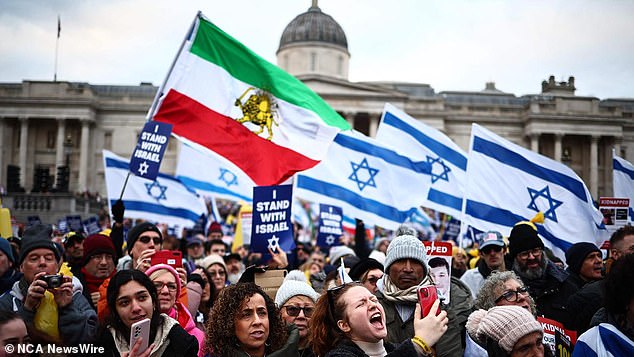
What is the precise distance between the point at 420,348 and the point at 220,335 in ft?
4.24

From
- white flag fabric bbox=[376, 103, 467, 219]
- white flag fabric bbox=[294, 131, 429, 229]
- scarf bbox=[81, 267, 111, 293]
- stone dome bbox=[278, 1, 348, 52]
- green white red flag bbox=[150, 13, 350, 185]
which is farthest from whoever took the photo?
stone dome bbox=[278, 1, 348, 52]

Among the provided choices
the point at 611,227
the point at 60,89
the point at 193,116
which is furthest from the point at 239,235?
the point at 60,89

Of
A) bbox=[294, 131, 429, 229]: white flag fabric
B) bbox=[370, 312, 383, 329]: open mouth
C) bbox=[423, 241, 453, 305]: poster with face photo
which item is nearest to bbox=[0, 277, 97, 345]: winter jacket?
bbox=[370, 312, 383, 329]: open mouth

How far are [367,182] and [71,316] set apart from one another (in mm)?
7457

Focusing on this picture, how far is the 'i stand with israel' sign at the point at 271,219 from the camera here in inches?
273

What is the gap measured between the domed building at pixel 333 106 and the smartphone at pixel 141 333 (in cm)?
5486

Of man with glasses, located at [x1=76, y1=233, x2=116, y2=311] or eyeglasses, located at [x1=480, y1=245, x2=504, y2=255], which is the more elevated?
eyeglasses, located at [x1=480, y1=245, x2=504, y2=255]

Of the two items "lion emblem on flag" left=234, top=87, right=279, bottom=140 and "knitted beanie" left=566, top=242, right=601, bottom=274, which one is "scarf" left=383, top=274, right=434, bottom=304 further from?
"lion emblem on flag" left=234, top=87, right=279, bottom=140

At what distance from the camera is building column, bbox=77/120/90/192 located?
2360 inches

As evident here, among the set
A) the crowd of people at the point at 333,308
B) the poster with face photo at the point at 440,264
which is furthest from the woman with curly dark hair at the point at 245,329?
the poster with face photo at the point at 440,264

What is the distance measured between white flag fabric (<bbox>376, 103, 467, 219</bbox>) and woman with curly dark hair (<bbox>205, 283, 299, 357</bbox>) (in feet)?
25.3

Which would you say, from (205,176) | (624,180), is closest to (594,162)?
(205,176)

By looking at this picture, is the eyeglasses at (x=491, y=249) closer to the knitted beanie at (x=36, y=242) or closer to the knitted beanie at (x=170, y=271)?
the knitted beanie at (x=170, y=271)

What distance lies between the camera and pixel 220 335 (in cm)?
397
